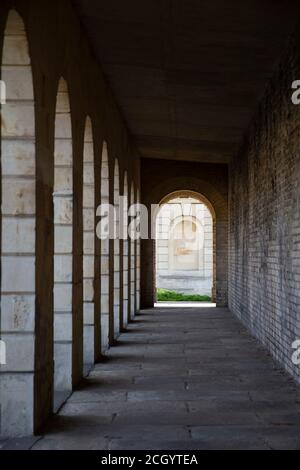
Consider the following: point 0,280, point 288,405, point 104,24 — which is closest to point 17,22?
point 0,280

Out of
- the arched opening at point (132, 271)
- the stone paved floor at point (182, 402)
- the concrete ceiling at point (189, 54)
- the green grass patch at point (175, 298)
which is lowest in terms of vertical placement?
the green grass patch at point (175, 298)

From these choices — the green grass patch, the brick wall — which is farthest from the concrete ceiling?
the green grass patch

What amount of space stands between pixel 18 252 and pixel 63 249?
163 cm

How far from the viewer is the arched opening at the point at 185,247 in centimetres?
2598

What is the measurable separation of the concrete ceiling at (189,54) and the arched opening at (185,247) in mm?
13802

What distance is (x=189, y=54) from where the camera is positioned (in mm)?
7844

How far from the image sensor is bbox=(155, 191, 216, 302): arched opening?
25984mm

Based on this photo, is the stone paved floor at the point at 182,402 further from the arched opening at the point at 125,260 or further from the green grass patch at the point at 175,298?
the green grass patch at the point at 175,298

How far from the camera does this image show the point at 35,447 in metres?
4.43

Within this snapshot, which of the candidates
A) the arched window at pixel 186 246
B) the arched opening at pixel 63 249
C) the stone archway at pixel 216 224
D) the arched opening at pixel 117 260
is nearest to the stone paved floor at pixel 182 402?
the arched opening at pixel 63 249

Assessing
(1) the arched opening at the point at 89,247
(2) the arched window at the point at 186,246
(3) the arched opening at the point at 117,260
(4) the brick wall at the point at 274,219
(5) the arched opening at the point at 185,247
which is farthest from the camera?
(2) the arched window at the point at 186,246

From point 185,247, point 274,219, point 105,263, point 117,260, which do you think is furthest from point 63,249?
point 185,247

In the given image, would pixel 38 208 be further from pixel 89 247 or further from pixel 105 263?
pixel 105 263

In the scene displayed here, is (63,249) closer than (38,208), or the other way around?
(38,208)
